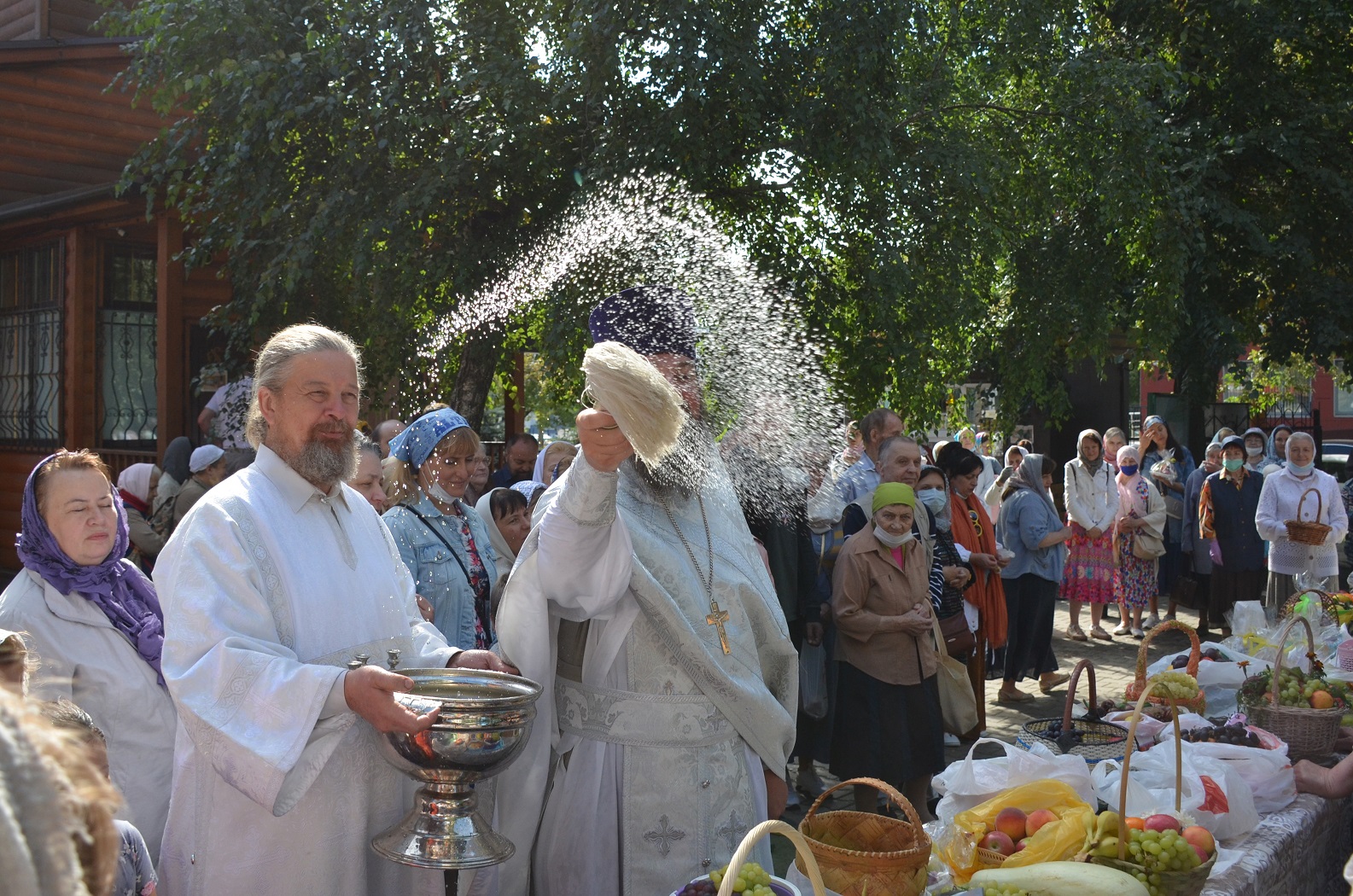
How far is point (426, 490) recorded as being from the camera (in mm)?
4453

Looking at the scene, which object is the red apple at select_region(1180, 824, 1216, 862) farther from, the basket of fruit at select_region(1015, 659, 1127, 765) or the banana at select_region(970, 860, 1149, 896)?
the basket of fruit at select_region(1015, 659, 1127, 765)

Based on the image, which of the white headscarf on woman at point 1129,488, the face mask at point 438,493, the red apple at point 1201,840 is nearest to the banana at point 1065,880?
the red apple at point 1201,840

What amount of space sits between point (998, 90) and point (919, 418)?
3.96 m

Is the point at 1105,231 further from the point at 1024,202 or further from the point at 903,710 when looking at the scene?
the point at 903,710

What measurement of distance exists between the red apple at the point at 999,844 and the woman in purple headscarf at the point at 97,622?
222 cm

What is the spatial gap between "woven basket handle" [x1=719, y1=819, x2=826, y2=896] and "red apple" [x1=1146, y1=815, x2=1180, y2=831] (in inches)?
53.9

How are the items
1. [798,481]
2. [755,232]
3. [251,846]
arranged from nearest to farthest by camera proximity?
1. [251,846]
2. [798,481]
3. [755,232]

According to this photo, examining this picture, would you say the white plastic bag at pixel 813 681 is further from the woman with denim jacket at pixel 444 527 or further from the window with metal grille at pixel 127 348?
the window with metal grille at pixel 127 348

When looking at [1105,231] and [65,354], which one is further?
[1105,231]

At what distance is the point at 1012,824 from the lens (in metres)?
3.08

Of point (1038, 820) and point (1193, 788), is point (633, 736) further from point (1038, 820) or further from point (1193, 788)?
point (1193, 788)

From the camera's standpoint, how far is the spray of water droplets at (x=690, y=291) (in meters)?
5.39

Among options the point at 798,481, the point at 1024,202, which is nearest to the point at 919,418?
the point at 798,481

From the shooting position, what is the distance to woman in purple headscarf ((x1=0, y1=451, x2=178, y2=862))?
3258 mm
